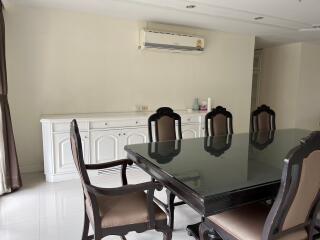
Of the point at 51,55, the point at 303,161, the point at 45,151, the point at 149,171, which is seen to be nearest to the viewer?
the point at 303,161

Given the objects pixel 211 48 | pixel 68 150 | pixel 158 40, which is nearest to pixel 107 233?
pixel 68 150

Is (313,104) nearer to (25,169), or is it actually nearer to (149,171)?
(149,171)

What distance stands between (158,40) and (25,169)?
2.81 m

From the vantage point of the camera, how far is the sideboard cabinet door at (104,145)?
3.52 meters

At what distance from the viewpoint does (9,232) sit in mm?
2162

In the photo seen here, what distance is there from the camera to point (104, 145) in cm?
359

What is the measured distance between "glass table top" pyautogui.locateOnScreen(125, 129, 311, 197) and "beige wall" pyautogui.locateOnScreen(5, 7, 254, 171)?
6.25ft

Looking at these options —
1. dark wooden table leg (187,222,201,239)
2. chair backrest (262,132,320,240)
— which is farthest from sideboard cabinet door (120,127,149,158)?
chair backrest (262,132,320,240)

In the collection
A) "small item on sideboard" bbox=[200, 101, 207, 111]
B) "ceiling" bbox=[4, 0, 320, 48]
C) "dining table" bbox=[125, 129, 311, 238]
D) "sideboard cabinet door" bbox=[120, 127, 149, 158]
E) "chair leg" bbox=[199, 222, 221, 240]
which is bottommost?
"chair leg" bbox=[199, 222, 221, 240]

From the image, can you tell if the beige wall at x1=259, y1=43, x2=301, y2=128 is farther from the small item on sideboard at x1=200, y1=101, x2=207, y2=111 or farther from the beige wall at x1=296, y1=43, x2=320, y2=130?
the small item on sideboard at x1=200, y1=101, x2=207, y2=111

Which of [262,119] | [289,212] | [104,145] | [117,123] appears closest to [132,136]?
[117,123]

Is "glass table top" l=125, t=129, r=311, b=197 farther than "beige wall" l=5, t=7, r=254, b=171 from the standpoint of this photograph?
No

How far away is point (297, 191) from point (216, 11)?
3007mm

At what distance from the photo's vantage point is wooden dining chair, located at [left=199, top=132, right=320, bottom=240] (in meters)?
1.21
